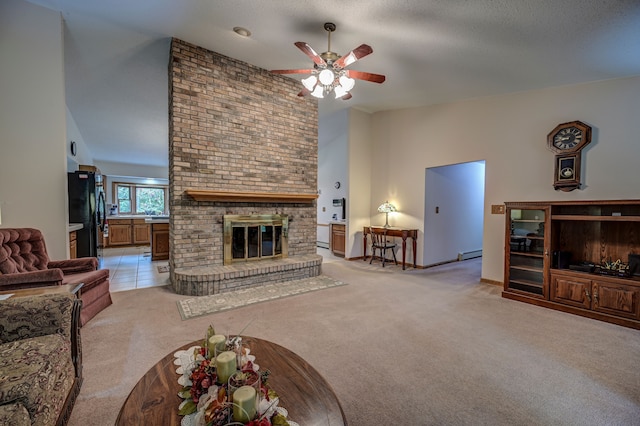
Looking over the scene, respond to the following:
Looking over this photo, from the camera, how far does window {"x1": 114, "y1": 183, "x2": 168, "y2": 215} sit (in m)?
8.88

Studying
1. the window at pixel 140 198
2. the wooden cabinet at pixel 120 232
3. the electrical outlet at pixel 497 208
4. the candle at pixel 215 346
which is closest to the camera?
the candle at pixel 215 346

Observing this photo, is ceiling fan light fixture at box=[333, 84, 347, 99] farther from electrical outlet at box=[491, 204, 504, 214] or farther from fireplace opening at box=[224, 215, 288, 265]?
electrical outlet at box=[491, 204, 504, 214]

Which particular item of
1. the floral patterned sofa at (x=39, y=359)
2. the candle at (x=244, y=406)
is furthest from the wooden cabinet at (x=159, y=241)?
the candle at (x=244, y=406)

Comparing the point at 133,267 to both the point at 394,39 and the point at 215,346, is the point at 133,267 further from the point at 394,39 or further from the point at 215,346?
the point at 394,39

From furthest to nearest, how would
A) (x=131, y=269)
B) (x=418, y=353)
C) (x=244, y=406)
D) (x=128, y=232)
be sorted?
(x=128, y=232)
(x=131, y=269)
(x=418, y=353)
(x=244, y=406)

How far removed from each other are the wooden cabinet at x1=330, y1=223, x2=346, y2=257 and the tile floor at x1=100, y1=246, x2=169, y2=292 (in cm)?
387

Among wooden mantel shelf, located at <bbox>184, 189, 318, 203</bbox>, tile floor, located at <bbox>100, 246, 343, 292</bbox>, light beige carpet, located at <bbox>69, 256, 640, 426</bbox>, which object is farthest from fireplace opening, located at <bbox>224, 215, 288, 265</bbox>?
tile floor, located at <bbox>100, 246, 343, 292</bbox>

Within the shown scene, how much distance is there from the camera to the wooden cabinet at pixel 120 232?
7734 millimetres

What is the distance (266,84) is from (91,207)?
3577 mm

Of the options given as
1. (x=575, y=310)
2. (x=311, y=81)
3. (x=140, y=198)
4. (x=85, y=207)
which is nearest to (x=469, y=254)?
(x=575, y=310)

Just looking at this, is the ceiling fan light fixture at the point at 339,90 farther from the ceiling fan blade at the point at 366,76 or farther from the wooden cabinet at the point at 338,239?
the wooden cabinet at the point at 338,239

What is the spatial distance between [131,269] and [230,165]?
3048mm

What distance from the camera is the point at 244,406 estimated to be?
39.8 inches

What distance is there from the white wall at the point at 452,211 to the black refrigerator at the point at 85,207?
6.03 metres
